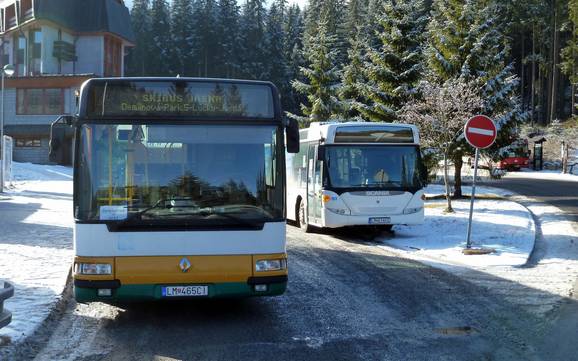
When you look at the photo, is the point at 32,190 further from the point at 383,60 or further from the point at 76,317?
the point at 76,317

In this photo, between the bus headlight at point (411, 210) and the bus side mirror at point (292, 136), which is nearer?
the bus side mirror at point (292, 136)

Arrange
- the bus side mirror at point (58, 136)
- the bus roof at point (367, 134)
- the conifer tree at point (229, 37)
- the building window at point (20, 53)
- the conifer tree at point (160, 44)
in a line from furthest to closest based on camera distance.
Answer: the conifer tree at point (160, 44) → the conifer tree at point (229, 37) → the building window at point (20, 53) → the bus roof at point (367, 134) → the bus side mirror at point (58, 136)

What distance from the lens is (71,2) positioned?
53.0 metres

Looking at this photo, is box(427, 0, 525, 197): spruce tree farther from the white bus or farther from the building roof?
the building roof

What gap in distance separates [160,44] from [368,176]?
70.7 metres

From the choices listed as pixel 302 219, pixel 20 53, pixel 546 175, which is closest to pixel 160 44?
pixel 20 53

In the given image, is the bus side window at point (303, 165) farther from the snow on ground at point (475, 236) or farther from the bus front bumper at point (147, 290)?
the bus front bumper at point (147, 290)

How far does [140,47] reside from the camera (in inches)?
3282

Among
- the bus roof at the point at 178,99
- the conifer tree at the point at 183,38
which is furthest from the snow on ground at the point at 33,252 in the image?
the conifer tree at the point at 183,38

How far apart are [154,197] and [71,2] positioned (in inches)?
1987

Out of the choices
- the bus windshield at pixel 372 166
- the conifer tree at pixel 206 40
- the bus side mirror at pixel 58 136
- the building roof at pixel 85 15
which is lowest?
the bus windshield at pixel 372 166

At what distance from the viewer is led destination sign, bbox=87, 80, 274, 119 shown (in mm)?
7508

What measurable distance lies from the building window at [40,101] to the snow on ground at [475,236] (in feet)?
116

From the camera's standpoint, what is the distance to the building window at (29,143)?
48744mm
